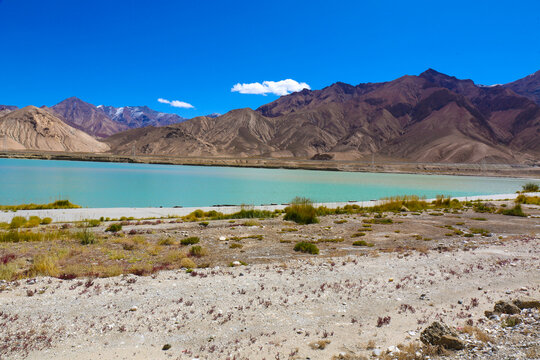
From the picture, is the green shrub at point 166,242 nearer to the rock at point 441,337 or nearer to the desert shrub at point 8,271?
the desert shrub at point 8,271

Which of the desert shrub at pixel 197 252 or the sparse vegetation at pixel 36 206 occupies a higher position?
the desert shrub at pixel 197 252

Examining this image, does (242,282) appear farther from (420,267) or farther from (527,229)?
(527,229)

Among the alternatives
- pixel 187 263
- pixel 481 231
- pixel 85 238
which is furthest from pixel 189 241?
pixel 481 231

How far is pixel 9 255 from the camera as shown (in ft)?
28.9

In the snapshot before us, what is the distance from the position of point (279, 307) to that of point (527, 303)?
4.02 meters

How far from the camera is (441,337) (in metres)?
4.66

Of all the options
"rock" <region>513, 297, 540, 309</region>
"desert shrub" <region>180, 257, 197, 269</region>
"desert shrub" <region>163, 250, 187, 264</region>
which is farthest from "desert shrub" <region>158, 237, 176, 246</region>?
"rock" <region>513, 297, 540, 309</region>

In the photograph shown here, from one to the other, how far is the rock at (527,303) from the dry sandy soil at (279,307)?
0.25 m

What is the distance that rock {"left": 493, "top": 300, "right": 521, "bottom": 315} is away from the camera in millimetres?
5586

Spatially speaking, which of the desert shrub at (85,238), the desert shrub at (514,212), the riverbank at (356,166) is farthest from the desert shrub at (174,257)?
the riverbank at (356,166)

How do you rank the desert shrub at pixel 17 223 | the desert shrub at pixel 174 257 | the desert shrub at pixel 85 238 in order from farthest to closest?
the desert shrub at pixel 17 223 → the desert shrub at pixel 85 238 → the desert shrub at pixel 174 257

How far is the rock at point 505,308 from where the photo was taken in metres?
5.59

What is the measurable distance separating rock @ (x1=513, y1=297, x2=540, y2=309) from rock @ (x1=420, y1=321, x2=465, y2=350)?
1799 mm

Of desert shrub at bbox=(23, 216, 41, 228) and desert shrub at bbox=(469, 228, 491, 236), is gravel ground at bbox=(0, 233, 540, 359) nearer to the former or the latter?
desert shrub at bbox=(469, 228, 491, 236)
